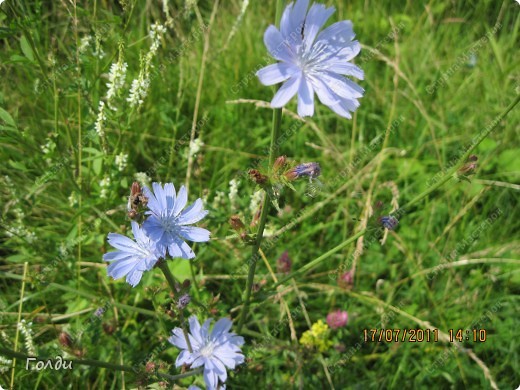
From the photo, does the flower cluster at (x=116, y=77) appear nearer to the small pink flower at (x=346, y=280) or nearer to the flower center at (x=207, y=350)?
the flower center at (x=207, y=350)

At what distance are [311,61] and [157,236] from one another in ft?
2.99

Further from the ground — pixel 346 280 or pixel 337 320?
pixel 346 280

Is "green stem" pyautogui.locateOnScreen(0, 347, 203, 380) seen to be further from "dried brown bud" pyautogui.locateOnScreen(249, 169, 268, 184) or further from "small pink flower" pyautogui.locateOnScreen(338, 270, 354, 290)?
"small pink flower" pyautogui.locateOnScreen(338, 270, 354, 290)

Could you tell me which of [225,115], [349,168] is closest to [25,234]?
[225,115]

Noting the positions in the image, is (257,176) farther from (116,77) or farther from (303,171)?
(116,77)

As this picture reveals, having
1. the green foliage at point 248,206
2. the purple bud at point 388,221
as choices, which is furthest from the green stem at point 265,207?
the purple bud at point 388,221

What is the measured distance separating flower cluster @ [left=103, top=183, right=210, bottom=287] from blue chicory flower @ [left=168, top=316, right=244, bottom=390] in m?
0.48

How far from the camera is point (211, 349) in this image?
2342 mm

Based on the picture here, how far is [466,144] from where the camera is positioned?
4121 mm

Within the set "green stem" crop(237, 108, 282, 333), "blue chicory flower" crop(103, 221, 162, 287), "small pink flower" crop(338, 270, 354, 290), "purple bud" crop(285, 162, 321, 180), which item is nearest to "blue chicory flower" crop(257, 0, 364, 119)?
"green stem" crop(237, 108, 282, 333)

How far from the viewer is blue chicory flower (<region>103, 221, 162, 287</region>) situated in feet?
6.38

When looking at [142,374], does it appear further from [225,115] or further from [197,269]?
[225,115]

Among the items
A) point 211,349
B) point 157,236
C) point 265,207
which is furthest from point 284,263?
point 157,236

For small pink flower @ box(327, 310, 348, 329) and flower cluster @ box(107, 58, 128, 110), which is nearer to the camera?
flower cluster @ box(107, 58, 128, 110)
